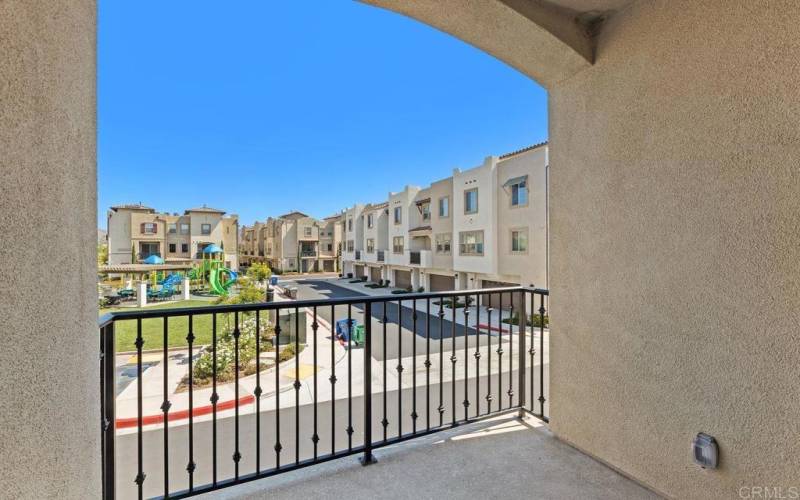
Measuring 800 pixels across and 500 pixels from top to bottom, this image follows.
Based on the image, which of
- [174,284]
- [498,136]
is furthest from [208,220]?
[498,136]

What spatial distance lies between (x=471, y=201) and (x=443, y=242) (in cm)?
330

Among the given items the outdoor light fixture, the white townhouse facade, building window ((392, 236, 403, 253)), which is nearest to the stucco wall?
the outdoor light fixture

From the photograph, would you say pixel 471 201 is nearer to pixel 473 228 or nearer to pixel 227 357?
pixel 473 228

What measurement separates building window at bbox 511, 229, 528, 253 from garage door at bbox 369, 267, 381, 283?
596 inches

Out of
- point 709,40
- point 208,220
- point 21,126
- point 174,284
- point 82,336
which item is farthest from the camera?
point 208,220

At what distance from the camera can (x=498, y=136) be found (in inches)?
570

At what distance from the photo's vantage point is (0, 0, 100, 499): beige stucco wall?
739mm

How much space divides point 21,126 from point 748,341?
2.63 metres

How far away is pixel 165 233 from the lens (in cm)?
2881

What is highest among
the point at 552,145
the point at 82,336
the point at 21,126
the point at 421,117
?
the point at 421,117

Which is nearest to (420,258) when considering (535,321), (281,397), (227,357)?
(535,321)

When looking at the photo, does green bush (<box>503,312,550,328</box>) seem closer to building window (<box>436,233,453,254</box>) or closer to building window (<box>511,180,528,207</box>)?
building window (<box>511,180,528,207</box>)

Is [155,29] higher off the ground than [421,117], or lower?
lower

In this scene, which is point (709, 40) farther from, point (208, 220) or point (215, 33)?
point (208, 220)
